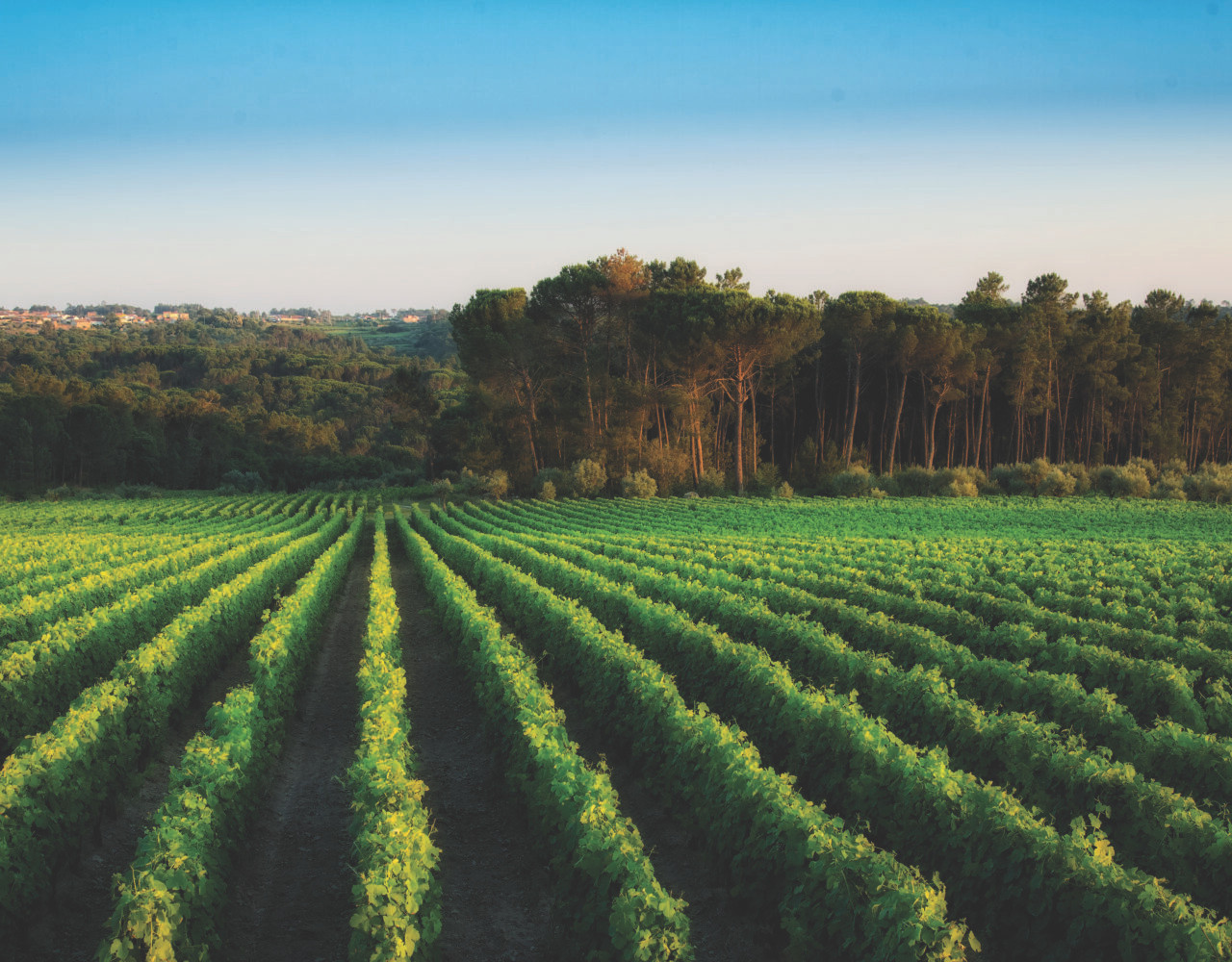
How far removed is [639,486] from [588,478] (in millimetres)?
3846

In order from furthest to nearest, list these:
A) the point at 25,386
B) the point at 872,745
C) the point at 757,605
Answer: the point at 25,386
the point at 757,605
the point at 872,745

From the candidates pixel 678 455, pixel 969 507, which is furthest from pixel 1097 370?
pixel 678 455

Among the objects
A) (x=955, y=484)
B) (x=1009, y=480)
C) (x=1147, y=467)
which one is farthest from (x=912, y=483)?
(x=1147, y=467)

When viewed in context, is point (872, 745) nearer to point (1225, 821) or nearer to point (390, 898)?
point (1225, 821)

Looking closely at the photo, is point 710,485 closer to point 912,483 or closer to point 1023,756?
point 912,483

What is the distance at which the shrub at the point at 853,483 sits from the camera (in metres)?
50.4

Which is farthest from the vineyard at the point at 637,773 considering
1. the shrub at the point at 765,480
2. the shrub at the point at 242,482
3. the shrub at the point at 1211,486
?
the shrub at the point at 242,482

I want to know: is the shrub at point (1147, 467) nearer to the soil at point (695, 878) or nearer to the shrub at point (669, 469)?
the shrub at point (669, 469)

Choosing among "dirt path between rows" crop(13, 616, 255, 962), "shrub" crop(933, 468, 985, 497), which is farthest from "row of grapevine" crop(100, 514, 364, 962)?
"shrub" crop(933, 468, 985, 497)

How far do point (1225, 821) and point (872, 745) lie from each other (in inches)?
106

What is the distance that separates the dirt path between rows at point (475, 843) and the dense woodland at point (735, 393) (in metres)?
38.3

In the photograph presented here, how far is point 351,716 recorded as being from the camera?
12.0 meters

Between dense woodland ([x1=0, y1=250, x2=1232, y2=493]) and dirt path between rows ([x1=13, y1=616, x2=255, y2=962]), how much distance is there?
41.4m

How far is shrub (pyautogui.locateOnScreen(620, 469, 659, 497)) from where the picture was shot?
5037 cm
